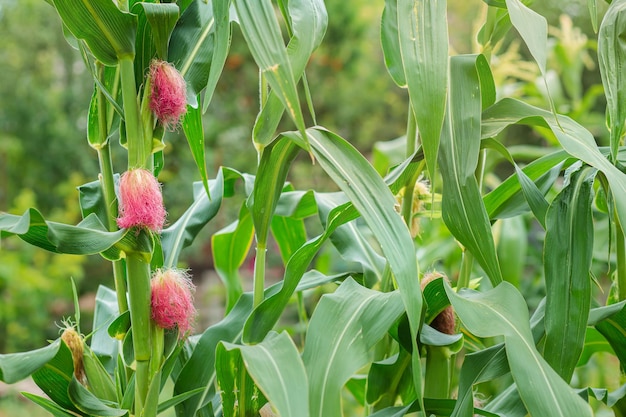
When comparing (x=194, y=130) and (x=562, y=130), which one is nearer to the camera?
(x=562, y=130)

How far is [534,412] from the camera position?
46cm

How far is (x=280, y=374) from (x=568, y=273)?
25 centimetres

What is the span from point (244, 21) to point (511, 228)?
34.9 inches

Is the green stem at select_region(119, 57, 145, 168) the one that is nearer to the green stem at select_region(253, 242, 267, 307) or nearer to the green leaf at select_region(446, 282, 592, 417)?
the green stem at select_region(253, 242, 267, 307)

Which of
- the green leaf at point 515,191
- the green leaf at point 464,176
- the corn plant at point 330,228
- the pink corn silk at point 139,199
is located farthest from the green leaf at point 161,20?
the green leaf at point 515,191

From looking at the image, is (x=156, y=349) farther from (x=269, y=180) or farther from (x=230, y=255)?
(x=230, y=255)

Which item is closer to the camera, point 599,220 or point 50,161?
point 599,220

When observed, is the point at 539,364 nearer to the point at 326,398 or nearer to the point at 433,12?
the point at 326,398

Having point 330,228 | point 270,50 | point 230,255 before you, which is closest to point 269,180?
point 330,228

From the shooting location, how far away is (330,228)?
59cm

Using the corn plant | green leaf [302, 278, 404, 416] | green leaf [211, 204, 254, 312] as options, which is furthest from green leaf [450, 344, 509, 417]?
green leaf [211, 204, 254, 312]

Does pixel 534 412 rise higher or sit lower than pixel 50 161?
higher

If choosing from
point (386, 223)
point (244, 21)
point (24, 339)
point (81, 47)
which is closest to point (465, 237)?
point (386, 223)

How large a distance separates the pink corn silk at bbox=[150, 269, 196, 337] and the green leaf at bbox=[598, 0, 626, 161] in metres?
0.36
